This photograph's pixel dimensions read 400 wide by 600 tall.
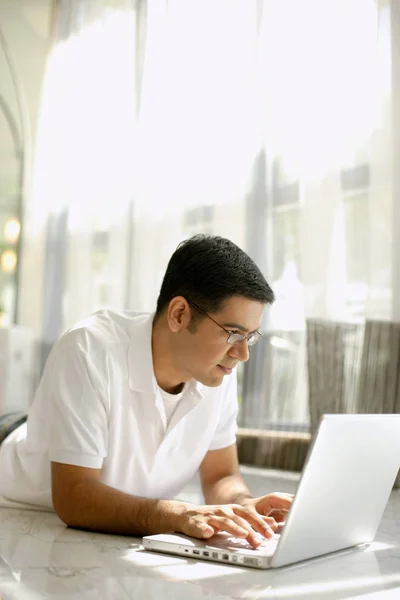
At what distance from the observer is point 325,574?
1.46 m

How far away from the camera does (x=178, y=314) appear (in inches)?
77.3

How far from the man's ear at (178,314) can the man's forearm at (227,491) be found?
422mm

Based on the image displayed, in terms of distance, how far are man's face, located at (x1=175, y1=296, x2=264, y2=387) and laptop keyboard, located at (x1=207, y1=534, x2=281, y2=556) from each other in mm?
426

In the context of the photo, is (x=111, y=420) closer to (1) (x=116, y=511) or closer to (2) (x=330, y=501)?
(1) (x=116, y=511)

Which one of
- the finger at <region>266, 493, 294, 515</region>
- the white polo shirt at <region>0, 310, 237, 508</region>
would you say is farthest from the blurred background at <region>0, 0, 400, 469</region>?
Result: the finger at <region>266, 493, 294, 515</region>

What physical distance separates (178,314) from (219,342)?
134 millimetres

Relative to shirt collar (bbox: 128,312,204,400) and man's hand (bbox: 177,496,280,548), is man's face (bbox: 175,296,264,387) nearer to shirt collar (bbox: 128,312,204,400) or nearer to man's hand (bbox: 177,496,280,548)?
shirt collar (bbox: 128,312,204,400)

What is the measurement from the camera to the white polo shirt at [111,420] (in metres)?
1.84

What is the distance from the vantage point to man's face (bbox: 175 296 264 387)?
1.88 m

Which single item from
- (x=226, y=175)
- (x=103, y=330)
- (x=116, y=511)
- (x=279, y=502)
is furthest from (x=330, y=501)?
(x=226, y=175)

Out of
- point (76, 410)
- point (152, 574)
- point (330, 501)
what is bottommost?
point (152, 574)

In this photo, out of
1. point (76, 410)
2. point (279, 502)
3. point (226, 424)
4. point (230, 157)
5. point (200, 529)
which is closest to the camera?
point (200, 529)

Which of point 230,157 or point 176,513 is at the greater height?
point 230,157

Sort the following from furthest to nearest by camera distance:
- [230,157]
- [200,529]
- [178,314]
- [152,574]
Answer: [230,157]
[178,314]
[200,529]
[152,574]
